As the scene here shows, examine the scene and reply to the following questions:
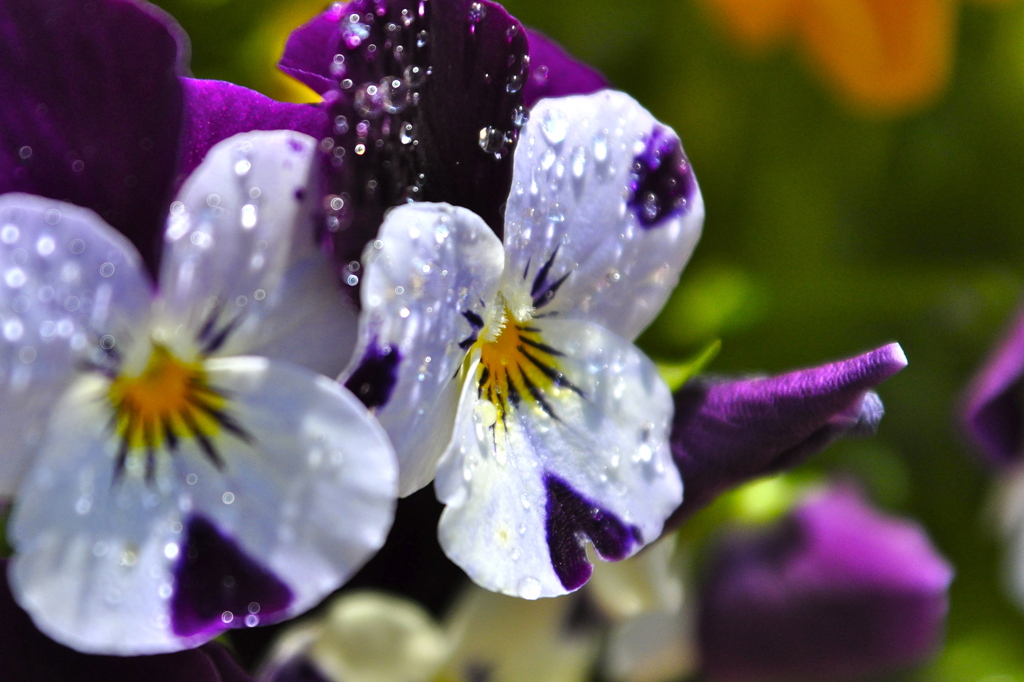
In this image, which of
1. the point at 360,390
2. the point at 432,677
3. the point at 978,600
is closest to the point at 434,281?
the point at 360,390

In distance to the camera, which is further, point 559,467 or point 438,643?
point 438,643

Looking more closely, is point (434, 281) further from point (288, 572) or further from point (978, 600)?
point (978, 600)

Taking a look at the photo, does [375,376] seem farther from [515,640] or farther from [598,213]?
[515,640]

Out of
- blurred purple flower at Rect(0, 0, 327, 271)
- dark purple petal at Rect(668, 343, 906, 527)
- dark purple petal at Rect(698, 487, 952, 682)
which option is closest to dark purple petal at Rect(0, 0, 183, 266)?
blurred purple flower at Rect(0, 0, 327, 271)

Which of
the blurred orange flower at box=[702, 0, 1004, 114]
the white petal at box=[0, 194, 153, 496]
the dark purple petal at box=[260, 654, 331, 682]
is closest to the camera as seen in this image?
the white petal at box=[0, 194, 153, 496]

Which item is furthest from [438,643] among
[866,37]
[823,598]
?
[866,37]

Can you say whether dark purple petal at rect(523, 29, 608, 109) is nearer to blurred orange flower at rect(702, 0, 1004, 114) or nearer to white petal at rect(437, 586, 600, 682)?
white petal at rect(437, 586, 600, 682)

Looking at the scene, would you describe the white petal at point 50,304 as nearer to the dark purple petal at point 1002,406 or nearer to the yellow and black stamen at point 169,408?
the yellow and black stamen at point 169,408
